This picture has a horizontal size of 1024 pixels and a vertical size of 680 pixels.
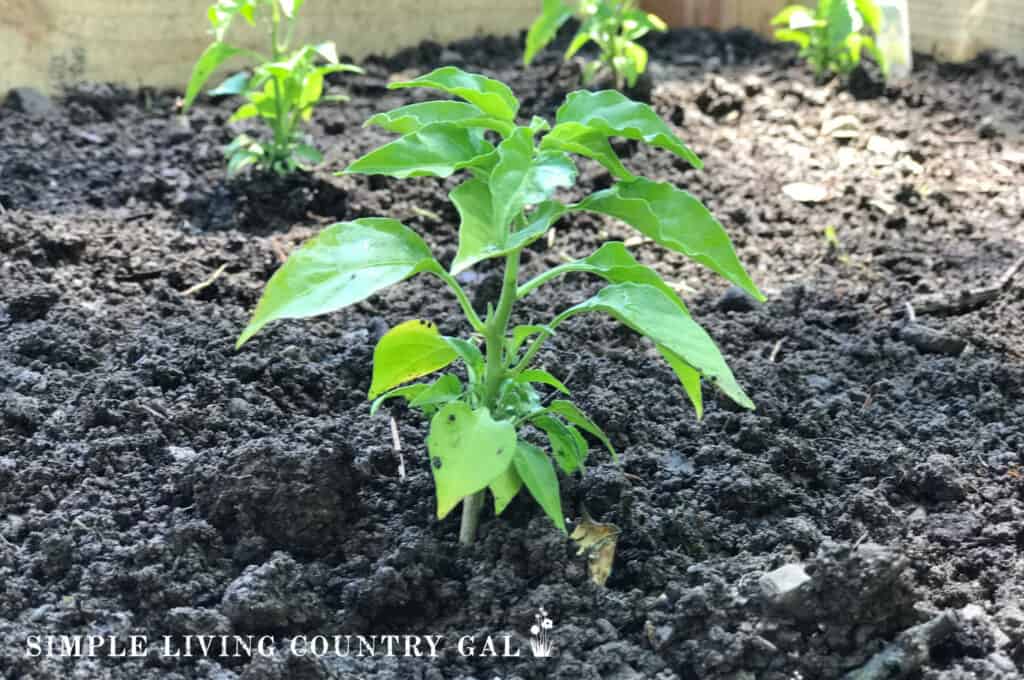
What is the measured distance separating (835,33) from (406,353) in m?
2.58

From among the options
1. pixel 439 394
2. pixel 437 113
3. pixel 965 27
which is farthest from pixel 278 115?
pixel 965 27

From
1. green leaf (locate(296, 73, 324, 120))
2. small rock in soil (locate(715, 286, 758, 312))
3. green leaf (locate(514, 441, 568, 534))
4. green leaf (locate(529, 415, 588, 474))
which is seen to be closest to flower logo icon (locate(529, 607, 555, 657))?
green leaf (locate(514, 441, 568, 534))

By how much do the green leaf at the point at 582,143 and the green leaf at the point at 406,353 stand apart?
0.34 metres

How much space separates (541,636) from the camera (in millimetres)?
1666

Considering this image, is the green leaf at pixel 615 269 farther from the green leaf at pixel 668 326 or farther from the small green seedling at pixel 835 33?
the small green seedling at pixel 835 33

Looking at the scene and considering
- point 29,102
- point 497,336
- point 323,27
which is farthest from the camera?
point 323,27

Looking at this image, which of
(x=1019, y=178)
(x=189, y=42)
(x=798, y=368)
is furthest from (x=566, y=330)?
(x=189, y=42)

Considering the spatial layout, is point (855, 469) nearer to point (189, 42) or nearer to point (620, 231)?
point (620, 231)

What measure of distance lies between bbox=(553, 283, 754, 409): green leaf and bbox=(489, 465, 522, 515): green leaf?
0.28 m

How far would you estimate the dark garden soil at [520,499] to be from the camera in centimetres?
167

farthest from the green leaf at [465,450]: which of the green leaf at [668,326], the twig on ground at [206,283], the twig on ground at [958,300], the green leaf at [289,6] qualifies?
the green leaf at [289,6]

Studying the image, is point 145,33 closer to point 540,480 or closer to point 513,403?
point 513,403

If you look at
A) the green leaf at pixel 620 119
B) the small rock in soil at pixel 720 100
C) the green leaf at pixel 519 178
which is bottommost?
the small rock in soil at pixel 720 100

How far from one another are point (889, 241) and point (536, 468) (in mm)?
1687
